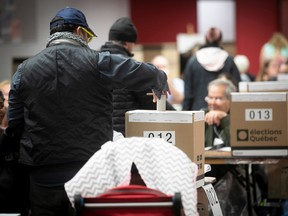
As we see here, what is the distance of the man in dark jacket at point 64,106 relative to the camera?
165 inches

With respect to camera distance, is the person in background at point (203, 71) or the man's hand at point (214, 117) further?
the person in background at point (203, 71)

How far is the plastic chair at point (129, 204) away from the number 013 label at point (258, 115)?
224cm

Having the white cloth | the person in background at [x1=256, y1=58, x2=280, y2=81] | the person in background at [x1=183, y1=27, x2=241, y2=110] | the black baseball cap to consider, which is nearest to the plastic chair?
the white cloth

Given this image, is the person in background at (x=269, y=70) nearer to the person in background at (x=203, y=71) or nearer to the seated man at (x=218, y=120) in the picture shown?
the person in background at (x=203, y=71)

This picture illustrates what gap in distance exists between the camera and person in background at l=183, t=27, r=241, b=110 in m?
8.14

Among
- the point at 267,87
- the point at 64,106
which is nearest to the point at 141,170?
the point at 64,106

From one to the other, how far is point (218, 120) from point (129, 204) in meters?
2.89

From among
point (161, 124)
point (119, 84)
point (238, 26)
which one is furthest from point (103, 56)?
point (238, 26)

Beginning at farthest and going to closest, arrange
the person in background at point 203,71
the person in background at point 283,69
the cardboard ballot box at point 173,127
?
1. the person in background at point 283,69
2. the person in background at point 203,71
3. the cardboard ballot box at point 173,127

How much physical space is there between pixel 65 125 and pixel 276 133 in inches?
79.3

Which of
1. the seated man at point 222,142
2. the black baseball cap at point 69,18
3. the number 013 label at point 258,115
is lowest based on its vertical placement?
the seated man at point 222,142

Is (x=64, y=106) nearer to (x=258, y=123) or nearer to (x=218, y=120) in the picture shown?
(x=258, y=123)

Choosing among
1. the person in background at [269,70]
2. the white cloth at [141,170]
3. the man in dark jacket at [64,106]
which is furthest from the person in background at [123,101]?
the person in background at [269,70]

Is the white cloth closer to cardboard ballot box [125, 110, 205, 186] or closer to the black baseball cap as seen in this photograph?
cardboard ballot box [125, 110, 205, 186]
